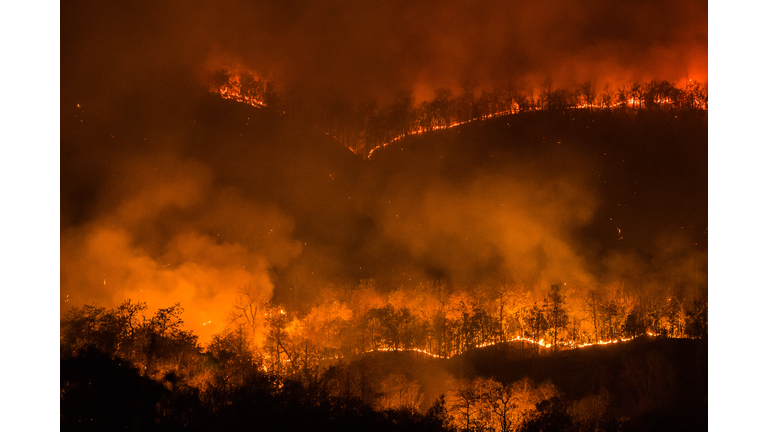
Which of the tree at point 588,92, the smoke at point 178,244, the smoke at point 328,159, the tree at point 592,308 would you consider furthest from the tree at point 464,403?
the tree at point 588,92

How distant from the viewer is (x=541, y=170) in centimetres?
449

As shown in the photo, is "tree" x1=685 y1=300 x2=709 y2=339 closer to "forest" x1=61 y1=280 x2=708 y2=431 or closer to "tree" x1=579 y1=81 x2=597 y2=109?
"forest" x1=61 y1=280 x2=708 y2=431

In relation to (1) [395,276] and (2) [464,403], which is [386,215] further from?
(2) [464,403]

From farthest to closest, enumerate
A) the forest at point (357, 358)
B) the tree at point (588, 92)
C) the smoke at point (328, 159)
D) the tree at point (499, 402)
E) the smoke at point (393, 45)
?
the tree at point (588, 92) → the smoke at point (393, 45) → the smoke at point (328, 159) → the tree at point (499, 402) → the forest at point (357, 358)

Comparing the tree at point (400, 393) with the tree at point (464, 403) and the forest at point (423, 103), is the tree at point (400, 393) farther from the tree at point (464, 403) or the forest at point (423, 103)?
the forest at point (423, 103)

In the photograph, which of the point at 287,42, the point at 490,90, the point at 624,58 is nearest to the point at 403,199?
the point at 490,90

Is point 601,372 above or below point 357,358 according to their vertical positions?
below

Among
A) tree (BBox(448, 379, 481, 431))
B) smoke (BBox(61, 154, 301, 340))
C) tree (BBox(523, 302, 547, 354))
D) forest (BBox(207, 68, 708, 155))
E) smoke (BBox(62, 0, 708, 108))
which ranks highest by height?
smoke (BBox(62, 0, 708, 108))

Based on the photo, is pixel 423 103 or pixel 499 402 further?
pixel 423 103

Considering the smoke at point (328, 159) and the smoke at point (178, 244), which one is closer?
the smoke at point (178, 244)

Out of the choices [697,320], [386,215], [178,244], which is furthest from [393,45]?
[697,320]

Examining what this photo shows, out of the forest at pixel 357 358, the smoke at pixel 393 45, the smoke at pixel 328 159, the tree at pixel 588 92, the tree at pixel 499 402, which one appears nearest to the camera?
the forest at pixel 357 358

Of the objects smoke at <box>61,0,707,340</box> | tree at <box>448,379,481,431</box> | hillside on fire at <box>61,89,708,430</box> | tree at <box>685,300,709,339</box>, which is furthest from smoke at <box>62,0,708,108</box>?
tree at <box>448,379,481,431</box>
